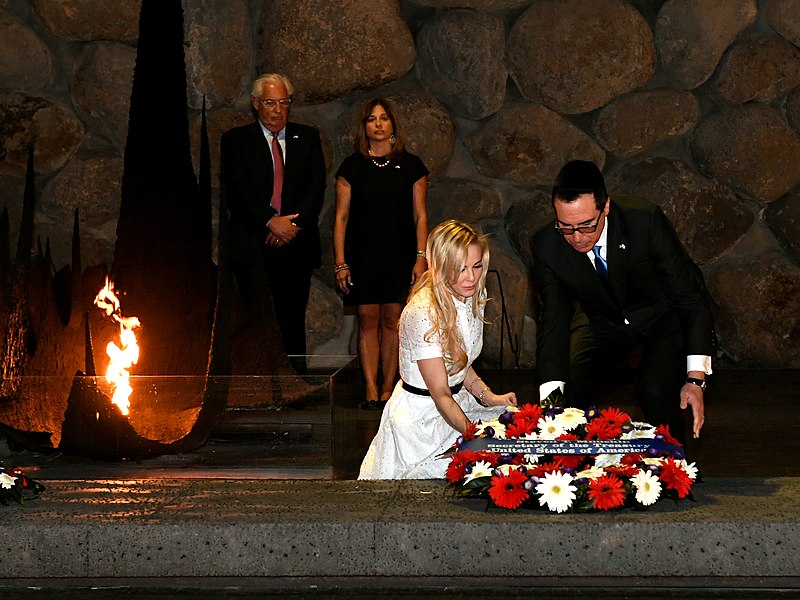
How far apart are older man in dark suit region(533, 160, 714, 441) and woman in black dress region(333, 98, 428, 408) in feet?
7.02

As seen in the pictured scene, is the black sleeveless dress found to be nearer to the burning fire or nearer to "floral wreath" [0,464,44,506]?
the burning fire

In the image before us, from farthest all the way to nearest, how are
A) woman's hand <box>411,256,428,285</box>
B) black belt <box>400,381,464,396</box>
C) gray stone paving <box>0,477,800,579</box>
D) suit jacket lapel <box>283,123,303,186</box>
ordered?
1. woman's hand <box>411,256,428,285</box>
2. suit jacket lapel <box>283,123,303,186</box>
3. black belt <box>400,381,464,396</box>
4. gray stone paving <box>0,477,800,579</box>

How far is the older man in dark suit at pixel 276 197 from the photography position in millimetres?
6363

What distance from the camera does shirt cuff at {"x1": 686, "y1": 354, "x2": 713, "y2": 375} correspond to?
410 cm

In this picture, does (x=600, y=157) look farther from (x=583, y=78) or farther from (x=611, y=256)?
(x=611, y=256)

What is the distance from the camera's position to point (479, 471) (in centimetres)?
343

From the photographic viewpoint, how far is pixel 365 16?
7.57m

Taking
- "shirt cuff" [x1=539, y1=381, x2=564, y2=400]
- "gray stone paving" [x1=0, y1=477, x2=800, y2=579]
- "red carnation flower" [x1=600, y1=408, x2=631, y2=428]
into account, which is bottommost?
Result: "gray stone paving" [x1=0, y1=477, x2=800, y2=579]

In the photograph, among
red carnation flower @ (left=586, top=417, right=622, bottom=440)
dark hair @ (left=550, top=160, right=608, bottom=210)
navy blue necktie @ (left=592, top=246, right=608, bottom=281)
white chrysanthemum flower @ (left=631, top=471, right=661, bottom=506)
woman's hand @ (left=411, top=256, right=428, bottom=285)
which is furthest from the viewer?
woman's hand @ (left=411, top=256, right=428, bottom=285)

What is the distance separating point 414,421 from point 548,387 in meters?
0.52

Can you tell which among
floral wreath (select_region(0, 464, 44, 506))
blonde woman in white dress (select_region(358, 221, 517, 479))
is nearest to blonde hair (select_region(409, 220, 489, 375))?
blonde woman in white dress (select_region(358, 221, 517, 479))

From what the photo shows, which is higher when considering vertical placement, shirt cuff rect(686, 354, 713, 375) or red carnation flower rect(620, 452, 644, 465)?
shirt cuff rect(686, 354, 713, 375)

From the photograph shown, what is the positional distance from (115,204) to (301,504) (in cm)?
471

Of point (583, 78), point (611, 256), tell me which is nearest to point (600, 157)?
point (583, 78)
